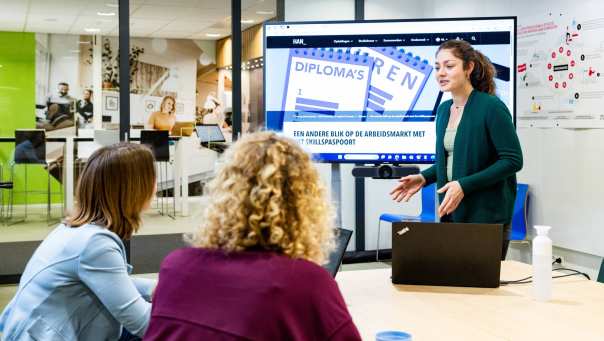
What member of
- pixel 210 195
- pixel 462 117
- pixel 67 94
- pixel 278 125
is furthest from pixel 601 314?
pixel 67 94

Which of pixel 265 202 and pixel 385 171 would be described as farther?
pixel 385 171

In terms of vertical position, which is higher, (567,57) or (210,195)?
(567,57)

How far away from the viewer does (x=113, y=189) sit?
185cm

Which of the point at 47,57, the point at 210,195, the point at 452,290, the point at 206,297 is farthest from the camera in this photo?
the point at 47,57

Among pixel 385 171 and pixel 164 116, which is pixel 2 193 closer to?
pixel 164 116

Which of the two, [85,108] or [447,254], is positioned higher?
[85,108]

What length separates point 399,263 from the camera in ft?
7.06

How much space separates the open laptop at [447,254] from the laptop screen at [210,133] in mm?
5088

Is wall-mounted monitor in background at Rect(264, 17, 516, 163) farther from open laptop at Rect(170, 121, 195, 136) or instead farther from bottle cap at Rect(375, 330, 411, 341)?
open laptop at Rect(170, 121, 195, 136)

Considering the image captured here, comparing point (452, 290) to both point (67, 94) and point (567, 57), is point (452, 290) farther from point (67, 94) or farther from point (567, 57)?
point (67, 94)

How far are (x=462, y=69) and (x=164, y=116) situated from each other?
6.00 m

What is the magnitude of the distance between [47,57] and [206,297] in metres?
6.85

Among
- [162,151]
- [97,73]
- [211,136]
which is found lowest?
[162,151]

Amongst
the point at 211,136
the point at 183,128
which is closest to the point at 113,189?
the point at 211,136
